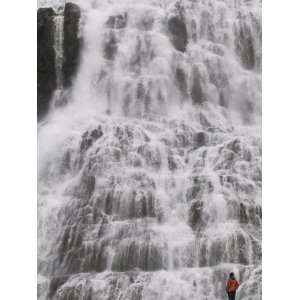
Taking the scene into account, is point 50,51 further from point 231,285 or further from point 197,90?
point 231,285

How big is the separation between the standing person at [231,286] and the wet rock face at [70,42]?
9.04ft

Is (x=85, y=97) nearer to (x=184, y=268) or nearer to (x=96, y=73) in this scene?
(x=96, y=73)

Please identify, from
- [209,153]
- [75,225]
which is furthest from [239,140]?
[75,225]

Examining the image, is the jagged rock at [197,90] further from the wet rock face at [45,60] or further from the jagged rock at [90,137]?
the wet rock face at [45,60]

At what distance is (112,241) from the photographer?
5.96 meters

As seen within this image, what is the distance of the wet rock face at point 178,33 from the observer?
6.25 metres

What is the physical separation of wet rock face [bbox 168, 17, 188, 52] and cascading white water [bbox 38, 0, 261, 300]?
2cm

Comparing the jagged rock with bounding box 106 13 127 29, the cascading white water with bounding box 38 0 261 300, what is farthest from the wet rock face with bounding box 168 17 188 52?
the jagged rock with bounding box 106 13 127 29

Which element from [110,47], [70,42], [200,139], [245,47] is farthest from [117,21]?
[200,139]

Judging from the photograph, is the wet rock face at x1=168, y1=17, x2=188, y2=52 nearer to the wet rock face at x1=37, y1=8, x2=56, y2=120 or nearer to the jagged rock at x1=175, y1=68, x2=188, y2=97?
the jagged rock at x1=175, y1=68, x2=188, y2=97

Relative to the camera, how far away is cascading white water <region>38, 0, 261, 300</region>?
5.96m

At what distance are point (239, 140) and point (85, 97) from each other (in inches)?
70.4

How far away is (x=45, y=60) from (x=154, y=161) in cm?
163

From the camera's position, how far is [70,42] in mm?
6211
